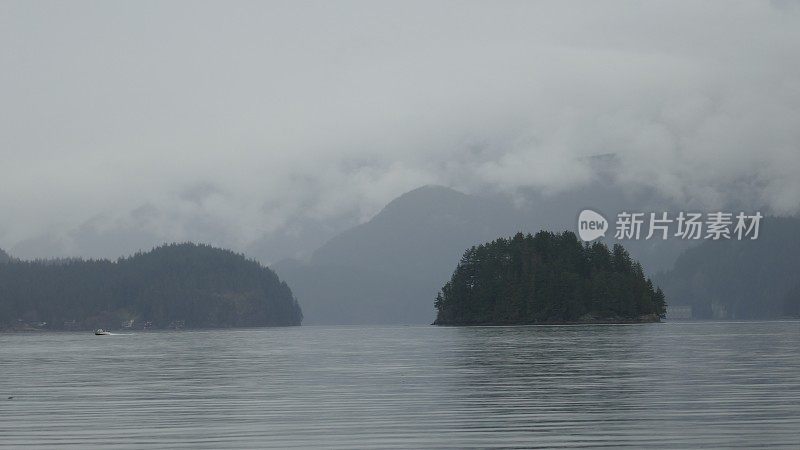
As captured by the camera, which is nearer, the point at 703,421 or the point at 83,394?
the point at 703,421

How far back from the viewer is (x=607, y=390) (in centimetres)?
6406

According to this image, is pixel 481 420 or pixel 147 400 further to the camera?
pixel 147 400

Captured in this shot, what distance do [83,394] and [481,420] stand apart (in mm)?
31176

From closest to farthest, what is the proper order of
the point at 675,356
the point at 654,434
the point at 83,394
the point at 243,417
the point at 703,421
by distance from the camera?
the point at 654,434 < the point at 703,421 < the point at 243,417 < the point at 83,394 < the point at 675,356

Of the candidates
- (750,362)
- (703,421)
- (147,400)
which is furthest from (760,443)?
(750,362)

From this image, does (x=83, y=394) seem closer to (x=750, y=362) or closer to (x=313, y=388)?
(x=313, y=388)

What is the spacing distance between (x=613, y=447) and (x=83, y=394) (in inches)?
1611

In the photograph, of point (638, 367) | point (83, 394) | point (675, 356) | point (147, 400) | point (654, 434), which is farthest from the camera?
point (675, 356)

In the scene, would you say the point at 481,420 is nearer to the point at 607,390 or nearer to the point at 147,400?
the point at 607,390

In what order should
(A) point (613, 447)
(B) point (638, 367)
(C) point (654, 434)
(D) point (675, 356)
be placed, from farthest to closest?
(D) point (675, 356)
(B) point (638, 367)
(C) point (654, 434)
(A) point (613, 447)

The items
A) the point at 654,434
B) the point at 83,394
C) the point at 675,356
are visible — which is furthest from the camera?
the point at 675,356

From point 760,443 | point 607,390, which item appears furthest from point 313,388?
point 760,443

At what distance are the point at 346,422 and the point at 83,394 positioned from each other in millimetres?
27023

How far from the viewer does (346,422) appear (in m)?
48.8
